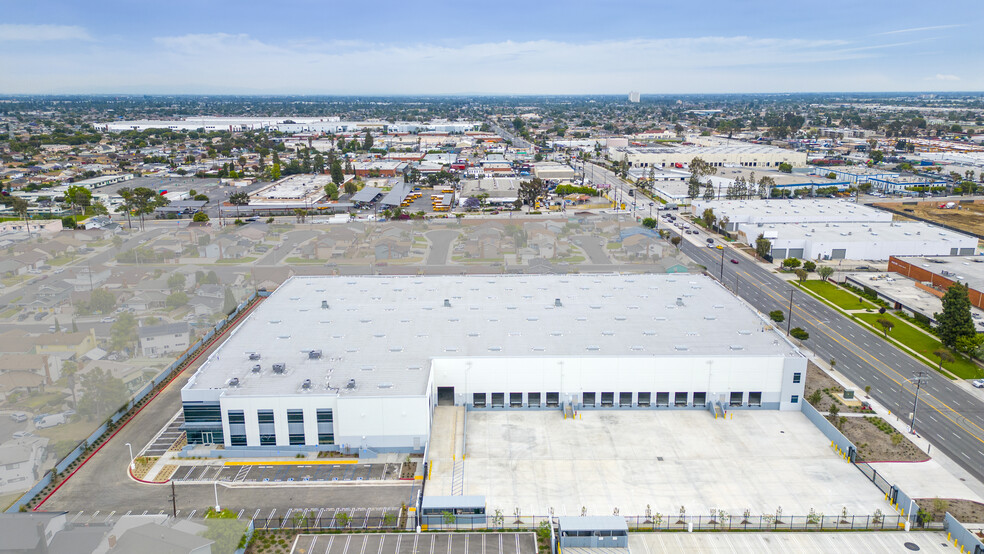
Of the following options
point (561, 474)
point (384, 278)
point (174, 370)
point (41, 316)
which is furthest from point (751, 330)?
point (41, 316)

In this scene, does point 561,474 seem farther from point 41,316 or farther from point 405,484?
point 41,316

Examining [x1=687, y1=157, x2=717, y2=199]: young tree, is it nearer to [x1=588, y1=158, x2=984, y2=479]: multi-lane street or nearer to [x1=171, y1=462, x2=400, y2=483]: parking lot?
[x1=588, y1=158, x2=984, y2=479]: multi-lane street

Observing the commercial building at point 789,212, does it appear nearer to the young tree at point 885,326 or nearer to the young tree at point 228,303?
the young tree at point 885,326

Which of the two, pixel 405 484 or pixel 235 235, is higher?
pixel 235 235

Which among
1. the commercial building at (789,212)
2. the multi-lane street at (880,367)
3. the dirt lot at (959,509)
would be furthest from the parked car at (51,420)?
the commercial building at (789,212)

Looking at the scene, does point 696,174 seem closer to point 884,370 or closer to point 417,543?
point 884,370

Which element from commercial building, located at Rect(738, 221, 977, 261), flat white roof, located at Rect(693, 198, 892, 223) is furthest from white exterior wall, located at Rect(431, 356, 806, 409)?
flat white roof, located at Rect(693, 198, 892, 223)
